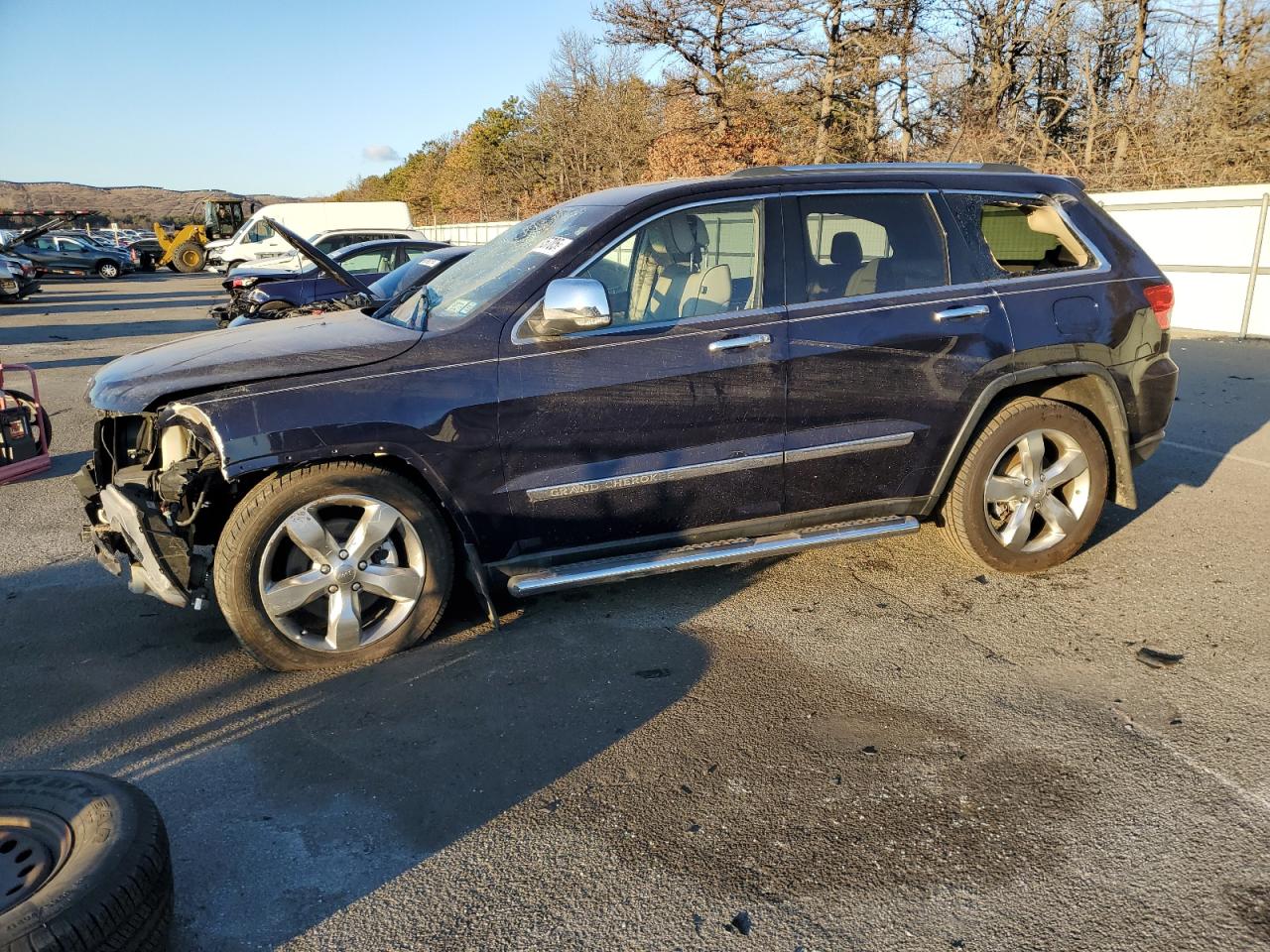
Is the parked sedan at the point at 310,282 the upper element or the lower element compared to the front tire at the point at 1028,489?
upper

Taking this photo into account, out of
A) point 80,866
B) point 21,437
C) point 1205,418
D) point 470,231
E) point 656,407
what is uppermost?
point 470,231

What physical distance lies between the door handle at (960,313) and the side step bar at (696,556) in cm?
98

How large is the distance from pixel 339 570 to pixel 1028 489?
3.28 metres

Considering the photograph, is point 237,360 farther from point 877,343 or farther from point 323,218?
point 323,218

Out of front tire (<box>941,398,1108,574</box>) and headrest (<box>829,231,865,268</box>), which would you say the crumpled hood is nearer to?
headrest (<box>829,231,865,268</box>)

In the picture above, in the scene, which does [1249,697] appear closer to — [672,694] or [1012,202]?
[672,694]

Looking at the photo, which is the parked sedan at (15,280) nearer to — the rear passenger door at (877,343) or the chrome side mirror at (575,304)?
the chrome side mirror at (575,304)

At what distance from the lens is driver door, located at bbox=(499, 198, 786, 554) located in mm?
3885

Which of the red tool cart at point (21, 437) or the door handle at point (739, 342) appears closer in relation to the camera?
the door handle at point (739, 342)

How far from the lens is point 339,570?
A: 3.69 meters

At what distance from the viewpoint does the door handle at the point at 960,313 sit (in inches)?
172

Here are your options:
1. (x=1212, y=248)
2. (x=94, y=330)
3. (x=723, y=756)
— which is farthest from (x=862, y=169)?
(x=94, y=330)

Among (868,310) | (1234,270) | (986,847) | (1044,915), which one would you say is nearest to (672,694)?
(986,847)

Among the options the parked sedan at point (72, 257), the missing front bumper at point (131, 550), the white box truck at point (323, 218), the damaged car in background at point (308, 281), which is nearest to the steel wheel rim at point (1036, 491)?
the missing front bumper at point (131, 550)
